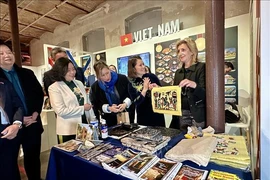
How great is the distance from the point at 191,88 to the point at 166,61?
2490 mm

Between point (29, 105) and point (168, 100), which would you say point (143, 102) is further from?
point (29, 105)

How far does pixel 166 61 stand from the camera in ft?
12.3

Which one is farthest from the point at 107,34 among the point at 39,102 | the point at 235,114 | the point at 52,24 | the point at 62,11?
the point at 235,114

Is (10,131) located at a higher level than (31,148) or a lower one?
higher

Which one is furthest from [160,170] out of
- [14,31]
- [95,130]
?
[14,31]

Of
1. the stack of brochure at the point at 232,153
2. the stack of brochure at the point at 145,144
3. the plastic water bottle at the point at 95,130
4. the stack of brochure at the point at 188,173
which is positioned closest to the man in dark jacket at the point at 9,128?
the plastic water bottle at the point at 95,130

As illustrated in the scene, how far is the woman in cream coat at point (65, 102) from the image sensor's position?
59.2 inches

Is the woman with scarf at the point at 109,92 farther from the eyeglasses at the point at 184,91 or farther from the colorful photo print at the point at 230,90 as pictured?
the colorful photo print at the point at 230,90

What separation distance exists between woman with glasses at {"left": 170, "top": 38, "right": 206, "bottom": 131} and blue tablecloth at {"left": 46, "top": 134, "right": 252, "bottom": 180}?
230 millimetres

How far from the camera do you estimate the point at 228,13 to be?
2.99 metres

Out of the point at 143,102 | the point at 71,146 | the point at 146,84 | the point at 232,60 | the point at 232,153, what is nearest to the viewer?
the point at 232,153

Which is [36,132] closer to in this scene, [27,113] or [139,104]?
[27,113]

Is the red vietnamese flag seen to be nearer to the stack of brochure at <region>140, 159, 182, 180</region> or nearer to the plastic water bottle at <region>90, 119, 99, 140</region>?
the plastic water bottle at <region>90, 119, 99, 140</region>

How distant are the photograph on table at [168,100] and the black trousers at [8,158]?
4.13 feet
